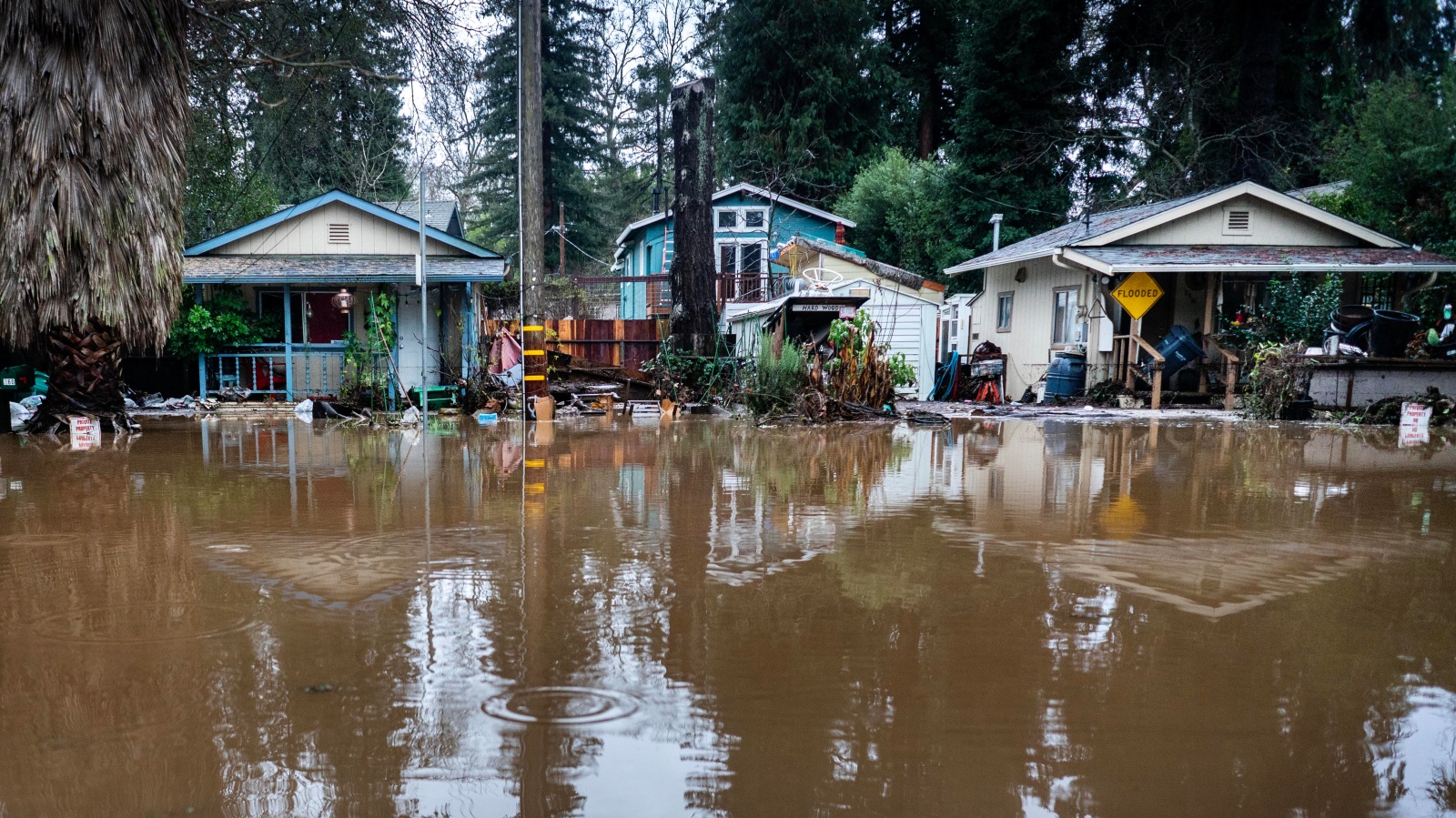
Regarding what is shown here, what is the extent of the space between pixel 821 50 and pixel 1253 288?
21.0 m

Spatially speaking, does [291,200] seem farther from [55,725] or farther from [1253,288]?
[55,725]

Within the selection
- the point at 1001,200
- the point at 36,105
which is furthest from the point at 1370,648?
the point at 1001,200

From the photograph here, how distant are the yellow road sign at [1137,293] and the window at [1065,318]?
2.32m

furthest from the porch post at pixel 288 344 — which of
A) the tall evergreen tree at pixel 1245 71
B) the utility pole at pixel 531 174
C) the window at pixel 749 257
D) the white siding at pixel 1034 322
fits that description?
the tall evergreen tree at pixel 1245 71

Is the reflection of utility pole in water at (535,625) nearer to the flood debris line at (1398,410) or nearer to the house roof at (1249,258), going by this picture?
the flood debris line at (1398,410)

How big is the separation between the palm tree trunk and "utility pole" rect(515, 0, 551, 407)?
4940mm

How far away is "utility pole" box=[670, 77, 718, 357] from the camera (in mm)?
18172

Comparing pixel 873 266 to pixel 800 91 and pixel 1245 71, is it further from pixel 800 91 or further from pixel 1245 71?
pixel 800 91

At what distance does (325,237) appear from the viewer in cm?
1948

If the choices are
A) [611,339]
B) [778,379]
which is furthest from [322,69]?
[611,339]

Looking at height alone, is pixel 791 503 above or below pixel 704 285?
below

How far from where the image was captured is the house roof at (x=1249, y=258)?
17.5 m

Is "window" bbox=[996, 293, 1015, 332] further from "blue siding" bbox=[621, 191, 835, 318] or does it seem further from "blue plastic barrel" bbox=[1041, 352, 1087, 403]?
"blue siding" bbox=[621, 191, 835, 318]

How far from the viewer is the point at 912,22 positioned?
1529 inches
